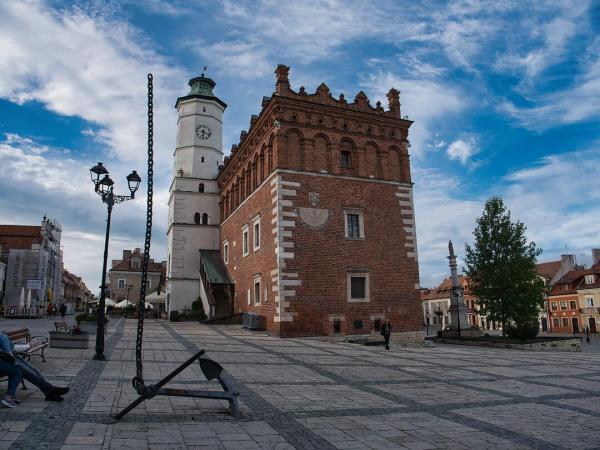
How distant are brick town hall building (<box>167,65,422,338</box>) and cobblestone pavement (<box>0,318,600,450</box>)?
A: 384 inches

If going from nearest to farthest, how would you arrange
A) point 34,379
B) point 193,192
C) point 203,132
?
point 34,379 → point 193,192 → point 203,132

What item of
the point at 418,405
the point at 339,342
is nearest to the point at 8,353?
the point at 418,405

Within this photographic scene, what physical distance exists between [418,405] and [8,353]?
656 cm

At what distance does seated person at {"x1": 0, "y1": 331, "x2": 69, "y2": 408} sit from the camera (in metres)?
6.61

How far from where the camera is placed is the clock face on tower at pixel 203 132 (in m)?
38.6

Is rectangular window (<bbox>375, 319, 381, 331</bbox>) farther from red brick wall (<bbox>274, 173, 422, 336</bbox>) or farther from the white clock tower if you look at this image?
the white clock tower

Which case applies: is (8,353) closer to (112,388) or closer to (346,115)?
(112,388)

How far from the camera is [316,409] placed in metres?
7.42

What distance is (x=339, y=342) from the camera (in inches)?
859

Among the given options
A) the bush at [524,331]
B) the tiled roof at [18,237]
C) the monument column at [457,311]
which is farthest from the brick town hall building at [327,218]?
the tiled roof at [18,237]

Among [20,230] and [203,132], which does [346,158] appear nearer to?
[203,132]

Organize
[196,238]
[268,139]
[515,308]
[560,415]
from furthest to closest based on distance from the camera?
[196,238], [515,308], [268,139], [560,415]

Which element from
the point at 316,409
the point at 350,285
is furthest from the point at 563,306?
the point at 316,409

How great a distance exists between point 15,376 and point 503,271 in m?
30.0
